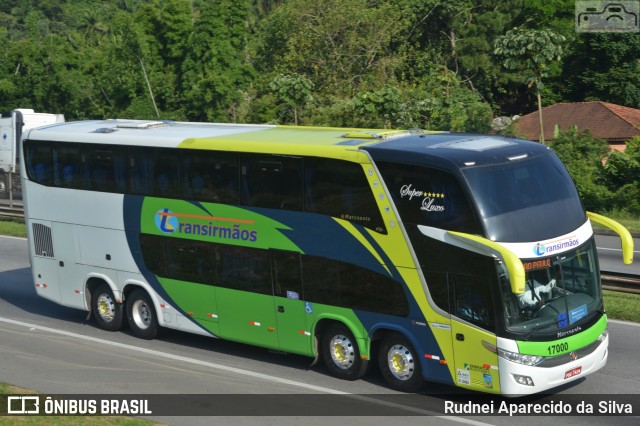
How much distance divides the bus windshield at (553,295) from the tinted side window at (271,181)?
13.4ft

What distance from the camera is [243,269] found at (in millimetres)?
16016

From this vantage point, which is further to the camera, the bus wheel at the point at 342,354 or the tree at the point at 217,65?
the tree at the point at 217,65

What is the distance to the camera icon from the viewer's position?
62500 millimetres

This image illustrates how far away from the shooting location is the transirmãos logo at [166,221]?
55.8ft

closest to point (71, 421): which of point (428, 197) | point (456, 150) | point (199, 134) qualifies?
point (428, 197)

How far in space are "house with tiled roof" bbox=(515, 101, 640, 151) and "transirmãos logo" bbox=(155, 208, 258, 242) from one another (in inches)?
1514

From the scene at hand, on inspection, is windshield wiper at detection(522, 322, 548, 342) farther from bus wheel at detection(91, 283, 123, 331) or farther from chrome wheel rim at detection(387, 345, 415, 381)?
bus wheel at detection(91, 283, 123, 331)

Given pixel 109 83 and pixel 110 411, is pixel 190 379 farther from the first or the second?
pixel 109 83

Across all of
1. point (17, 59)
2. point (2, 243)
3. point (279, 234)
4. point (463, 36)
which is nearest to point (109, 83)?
point (17, 59)

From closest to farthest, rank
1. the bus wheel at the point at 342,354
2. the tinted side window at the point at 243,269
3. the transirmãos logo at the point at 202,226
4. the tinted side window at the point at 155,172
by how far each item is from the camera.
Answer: the bus wheel at the point at 342,354, the tinted side window at the point at 243,269, the transirmãos logo at the point at 202,226, the tinted side window at the point at 155,172

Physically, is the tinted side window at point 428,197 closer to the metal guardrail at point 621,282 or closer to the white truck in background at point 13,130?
the metal guardrail at point 621,282

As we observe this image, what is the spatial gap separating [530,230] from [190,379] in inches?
245

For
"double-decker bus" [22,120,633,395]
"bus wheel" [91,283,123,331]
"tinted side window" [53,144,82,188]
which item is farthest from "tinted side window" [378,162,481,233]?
"tinted side window" [53,144,82,188]

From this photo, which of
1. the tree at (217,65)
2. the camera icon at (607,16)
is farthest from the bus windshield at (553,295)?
the camera icon at (607,16)
